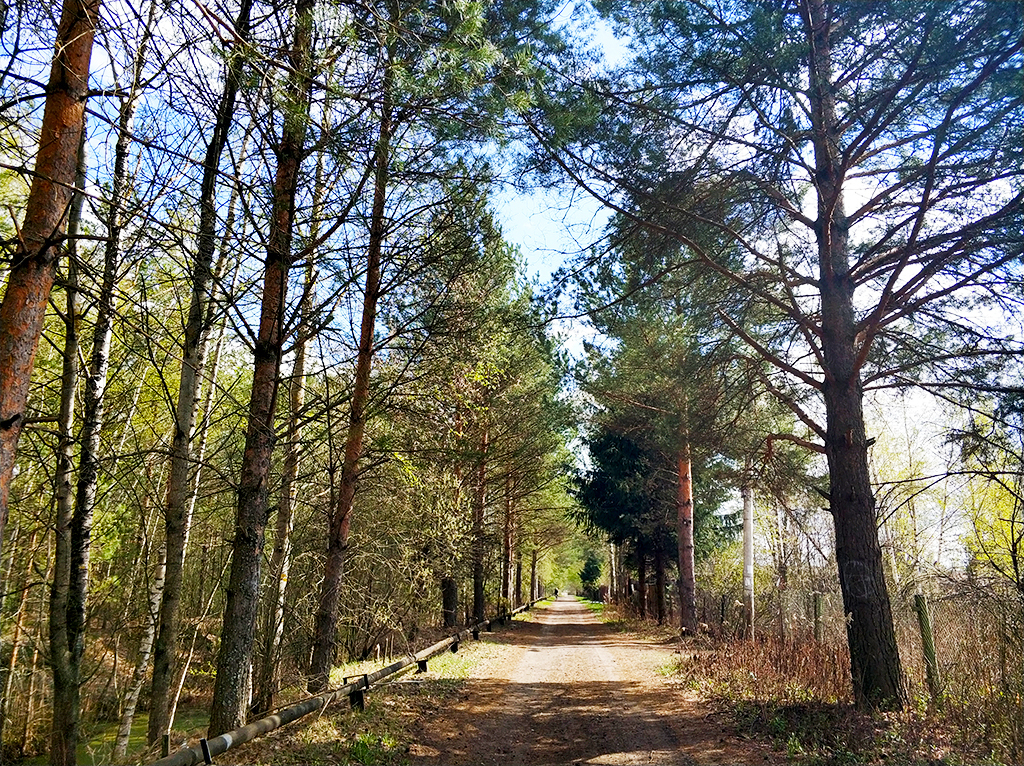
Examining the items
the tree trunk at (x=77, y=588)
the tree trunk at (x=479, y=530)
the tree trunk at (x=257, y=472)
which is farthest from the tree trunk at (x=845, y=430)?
the tree trunk at (x=479, y=530)

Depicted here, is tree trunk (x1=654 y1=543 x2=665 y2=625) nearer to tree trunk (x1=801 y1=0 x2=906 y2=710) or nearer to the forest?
the forest

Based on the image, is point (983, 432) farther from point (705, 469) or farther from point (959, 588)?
point (705, 469)

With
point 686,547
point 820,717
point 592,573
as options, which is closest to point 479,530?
point 686,547

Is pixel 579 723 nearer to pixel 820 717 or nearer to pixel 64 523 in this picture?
pixel 820 717

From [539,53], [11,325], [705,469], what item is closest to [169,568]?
[11,325]

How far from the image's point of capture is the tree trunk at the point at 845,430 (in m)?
6.57

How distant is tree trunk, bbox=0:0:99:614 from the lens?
3012 millimetres

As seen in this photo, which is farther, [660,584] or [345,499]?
[660,584]

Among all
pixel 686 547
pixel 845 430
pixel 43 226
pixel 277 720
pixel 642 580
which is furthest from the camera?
pixel 642 580

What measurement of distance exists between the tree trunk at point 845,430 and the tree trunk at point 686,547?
9189 mm

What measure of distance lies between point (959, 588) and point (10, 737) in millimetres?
16661

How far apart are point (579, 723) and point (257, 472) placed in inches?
203

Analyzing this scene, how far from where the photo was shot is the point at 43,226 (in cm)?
323

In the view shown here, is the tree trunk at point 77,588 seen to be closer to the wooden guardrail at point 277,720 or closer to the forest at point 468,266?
the forest at point 468,266
